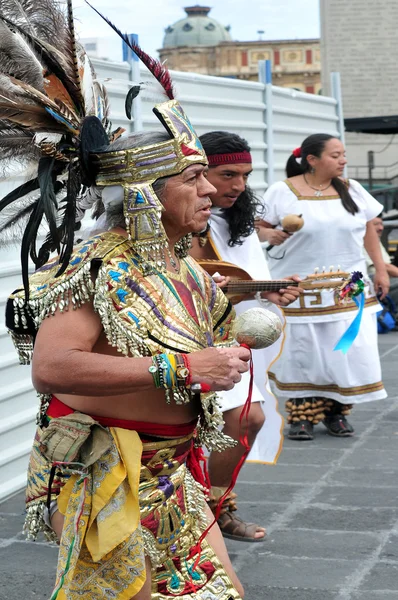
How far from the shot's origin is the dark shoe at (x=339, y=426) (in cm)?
689

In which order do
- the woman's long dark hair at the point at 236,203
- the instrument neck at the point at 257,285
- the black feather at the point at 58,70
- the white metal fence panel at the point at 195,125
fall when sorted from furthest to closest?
1. the white metal fence panel at the point at 195,125
2. the woman's long dark hair at the point at 236,203
3. the instrument neck at the point at 257,285
4. the black feather at the point at 58,70

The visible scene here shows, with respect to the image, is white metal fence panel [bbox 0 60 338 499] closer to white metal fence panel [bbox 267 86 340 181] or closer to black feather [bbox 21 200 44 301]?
white metal fence panel [bbox 267 86 340 181]

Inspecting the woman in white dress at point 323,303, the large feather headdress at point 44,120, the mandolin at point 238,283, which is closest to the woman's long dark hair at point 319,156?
the woman in white dress at point 323,303

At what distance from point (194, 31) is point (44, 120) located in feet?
404

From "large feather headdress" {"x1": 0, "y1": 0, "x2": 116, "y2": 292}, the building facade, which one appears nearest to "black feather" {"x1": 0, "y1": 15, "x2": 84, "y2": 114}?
"large feather headdress" {"x1": 0, "y1": 0, "x2": 116, "y2": 292}

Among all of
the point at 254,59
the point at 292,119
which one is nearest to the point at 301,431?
the point at 292,119

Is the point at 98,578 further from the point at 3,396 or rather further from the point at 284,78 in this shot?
the point at 284,78

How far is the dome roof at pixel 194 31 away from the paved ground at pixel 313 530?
118 metres

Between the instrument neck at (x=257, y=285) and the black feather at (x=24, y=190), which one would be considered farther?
the instrument neck at (x=257, y=285)

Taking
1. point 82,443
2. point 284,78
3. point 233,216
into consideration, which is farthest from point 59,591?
point 284,78

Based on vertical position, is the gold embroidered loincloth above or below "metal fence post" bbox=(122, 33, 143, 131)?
below

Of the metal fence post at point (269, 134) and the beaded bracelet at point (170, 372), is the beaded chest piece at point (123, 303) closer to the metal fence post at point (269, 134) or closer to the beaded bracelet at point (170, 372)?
the beaded bracelet at point (170, 372)

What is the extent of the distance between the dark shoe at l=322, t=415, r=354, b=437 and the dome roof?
117178mm

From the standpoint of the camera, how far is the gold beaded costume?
2.73 m
